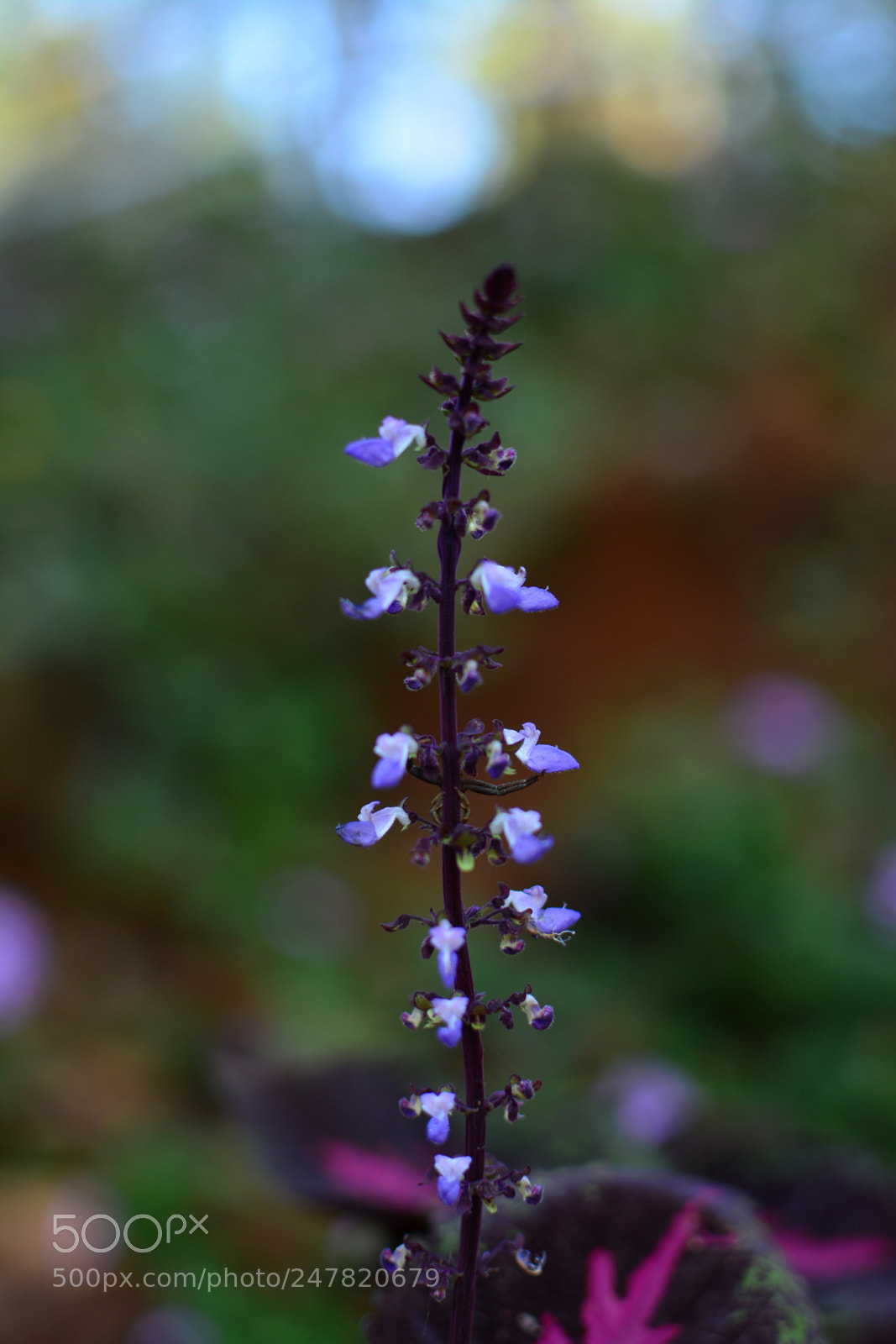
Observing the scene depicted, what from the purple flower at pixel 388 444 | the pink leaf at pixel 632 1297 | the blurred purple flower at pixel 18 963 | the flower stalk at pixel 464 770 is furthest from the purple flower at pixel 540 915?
the blurred purple flower at pixel 18 963

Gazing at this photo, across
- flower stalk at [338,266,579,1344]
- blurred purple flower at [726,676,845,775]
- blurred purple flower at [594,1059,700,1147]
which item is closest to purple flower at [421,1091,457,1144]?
flower stalk at [338,266,579,1344]

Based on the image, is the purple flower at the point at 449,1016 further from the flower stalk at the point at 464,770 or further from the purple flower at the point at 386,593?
the purple flower at the point at 386,593

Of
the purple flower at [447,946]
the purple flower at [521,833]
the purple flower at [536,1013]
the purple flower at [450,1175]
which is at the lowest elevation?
the purple flower at [450,1175]

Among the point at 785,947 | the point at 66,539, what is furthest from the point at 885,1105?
the point at 66,539

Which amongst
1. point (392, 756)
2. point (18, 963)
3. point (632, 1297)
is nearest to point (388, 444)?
point (392, 756)

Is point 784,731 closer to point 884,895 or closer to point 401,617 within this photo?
point 884,895

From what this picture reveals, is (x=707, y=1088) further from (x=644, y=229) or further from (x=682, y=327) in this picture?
(x=644, y=229)
